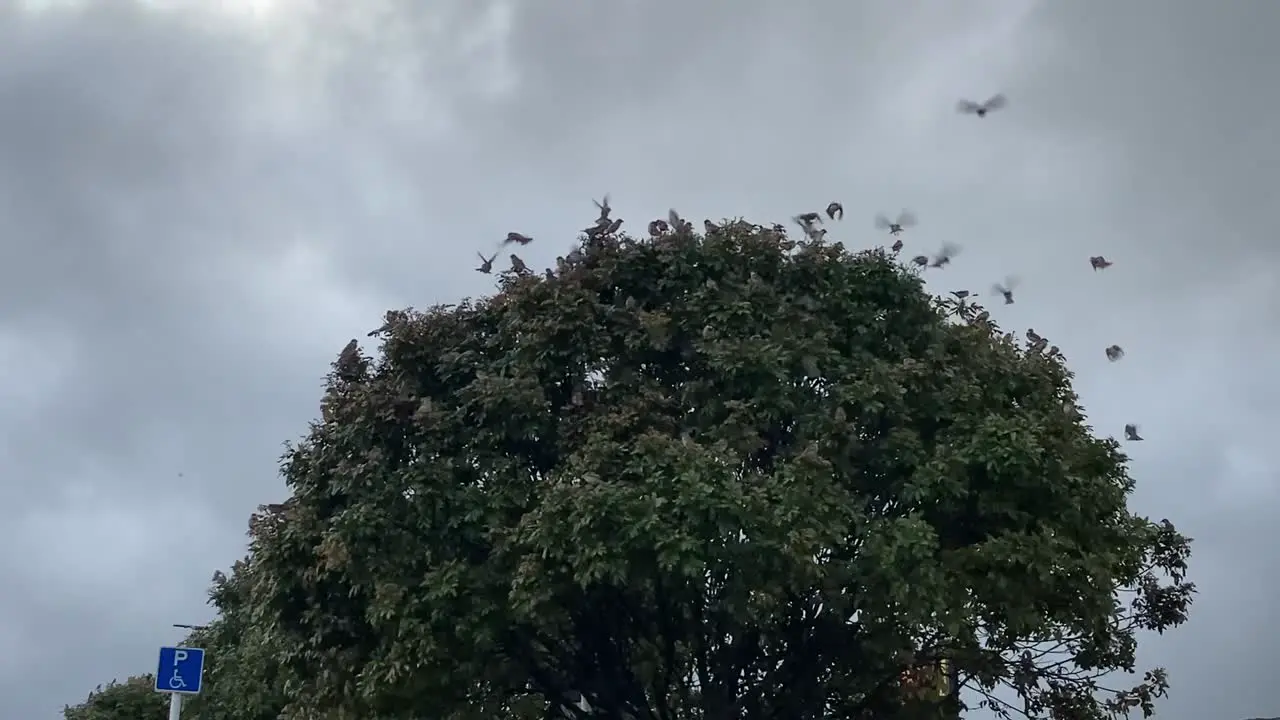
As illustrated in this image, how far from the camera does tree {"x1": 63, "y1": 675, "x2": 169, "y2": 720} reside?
95.6ft

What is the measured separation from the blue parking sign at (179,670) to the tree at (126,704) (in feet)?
57.8

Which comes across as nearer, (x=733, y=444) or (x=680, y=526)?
(x=680, y=526)

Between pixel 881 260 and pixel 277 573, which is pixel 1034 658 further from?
pixel 277 573

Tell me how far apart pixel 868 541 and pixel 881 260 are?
3.65 meters

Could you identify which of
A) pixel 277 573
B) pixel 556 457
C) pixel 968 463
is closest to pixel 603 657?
pixel 556 457

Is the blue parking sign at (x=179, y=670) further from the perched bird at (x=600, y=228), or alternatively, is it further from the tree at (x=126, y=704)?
the tree at (x=126, y=704)

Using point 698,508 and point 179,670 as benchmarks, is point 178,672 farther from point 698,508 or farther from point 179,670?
point 698,508

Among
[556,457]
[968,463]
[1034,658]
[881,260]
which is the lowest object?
[1034,658]

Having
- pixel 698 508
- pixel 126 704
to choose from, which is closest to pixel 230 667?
pixel 126 704

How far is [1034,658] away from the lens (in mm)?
14625

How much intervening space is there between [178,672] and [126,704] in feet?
60.8

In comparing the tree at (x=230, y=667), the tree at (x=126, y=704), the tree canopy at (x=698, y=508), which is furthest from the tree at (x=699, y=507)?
the tree at (x=126, y=704)

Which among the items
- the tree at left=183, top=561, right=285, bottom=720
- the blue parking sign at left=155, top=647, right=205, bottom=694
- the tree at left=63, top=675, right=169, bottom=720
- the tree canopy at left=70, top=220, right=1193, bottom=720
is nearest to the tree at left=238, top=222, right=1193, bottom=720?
the tree canopy at left=70, top=220, right=1193, bottom=720

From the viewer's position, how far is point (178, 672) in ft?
41.6
